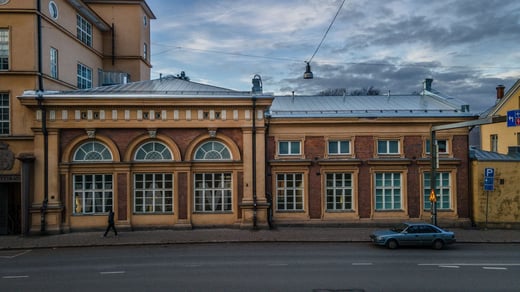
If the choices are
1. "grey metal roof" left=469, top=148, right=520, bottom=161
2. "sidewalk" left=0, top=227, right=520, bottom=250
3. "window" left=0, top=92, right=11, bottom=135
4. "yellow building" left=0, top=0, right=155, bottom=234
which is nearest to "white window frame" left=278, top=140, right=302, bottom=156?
"sidewalk" left=0, top=227, right=520, bottom=250

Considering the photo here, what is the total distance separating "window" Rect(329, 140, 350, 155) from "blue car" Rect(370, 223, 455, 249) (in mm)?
6744

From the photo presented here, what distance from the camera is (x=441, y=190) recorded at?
2484 centimetres

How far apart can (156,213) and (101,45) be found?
1685 centimetres

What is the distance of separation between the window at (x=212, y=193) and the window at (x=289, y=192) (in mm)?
2815

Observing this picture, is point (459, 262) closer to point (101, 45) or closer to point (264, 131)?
point (264, 131)

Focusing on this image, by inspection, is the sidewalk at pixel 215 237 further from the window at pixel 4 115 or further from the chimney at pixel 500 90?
the chimney at pixel 500 90

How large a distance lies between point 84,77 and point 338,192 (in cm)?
1892

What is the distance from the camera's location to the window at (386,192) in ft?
80.7

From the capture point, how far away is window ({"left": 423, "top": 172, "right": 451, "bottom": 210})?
2477cm

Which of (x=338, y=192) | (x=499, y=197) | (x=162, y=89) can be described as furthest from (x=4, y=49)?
(x=499, y=197)

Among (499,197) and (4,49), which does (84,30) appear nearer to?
(4,49)

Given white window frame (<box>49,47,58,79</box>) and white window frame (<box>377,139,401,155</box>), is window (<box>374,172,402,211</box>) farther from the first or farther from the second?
white window frame (<box>49,47,58,79</box>)

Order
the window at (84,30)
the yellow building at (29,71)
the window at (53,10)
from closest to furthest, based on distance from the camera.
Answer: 1. the yellow building at (29,71)
2. the window at (53,10)
3. the window at (84,30)

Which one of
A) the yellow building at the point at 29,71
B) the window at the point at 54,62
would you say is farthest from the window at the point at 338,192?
the window at the point at 54,62
